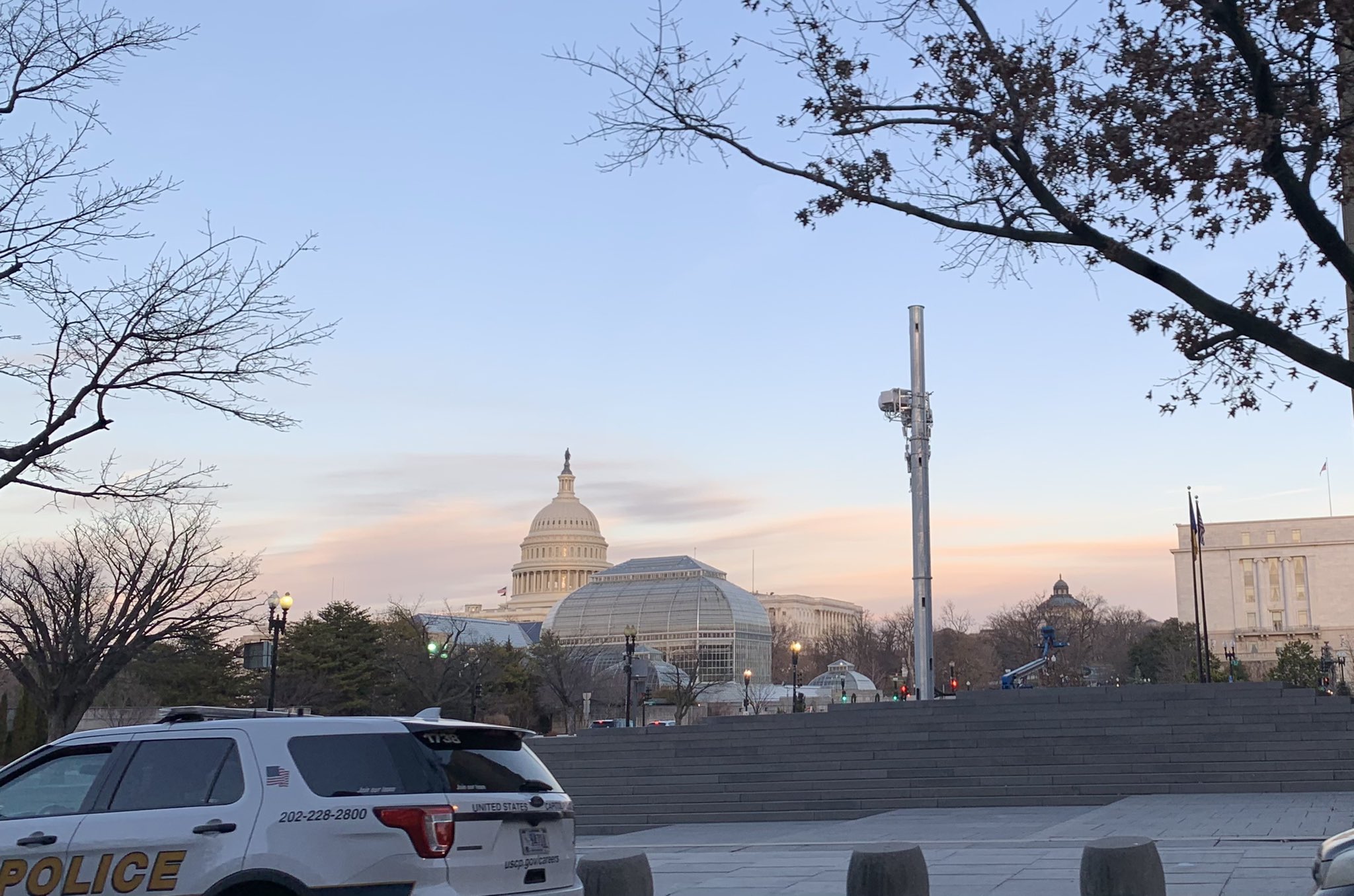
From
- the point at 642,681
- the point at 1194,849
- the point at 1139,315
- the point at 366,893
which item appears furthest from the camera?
the point at 642,681

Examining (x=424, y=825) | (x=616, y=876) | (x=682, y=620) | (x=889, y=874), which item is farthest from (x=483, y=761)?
(x=682, y=620)

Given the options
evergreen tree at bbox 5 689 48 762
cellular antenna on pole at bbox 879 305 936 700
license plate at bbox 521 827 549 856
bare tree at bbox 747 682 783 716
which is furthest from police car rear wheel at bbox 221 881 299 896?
bare tree at bbox 747 682 783 716

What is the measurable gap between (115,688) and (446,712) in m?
21.5

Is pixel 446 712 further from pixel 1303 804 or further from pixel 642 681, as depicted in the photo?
pixel 1303 804

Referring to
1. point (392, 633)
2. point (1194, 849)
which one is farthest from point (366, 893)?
point (392, 633)

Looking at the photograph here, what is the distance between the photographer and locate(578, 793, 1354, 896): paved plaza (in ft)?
43.9

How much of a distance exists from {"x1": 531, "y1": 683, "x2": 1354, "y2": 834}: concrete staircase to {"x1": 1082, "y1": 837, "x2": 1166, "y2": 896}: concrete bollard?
1647 cm

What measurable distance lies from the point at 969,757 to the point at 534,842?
815 inches

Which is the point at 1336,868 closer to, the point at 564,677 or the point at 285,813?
the point at 285,813

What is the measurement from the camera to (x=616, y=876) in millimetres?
10102

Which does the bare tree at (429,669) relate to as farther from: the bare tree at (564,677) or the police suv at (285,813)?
the police suv at (285,813)

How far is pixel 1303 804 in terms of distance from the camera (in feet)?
72.2

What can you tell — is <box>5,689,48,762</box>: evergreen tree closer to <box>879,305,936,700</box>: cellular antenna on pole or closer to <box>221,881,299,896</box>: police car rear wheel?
<box>879,305,936,700</box>: cellular antenna on pole

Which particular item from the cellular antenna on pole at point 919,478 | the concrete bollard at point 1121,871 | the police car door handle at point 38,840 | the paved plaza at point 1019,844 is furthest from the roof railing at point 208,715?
the cellular antenna on pole at point 919,478
